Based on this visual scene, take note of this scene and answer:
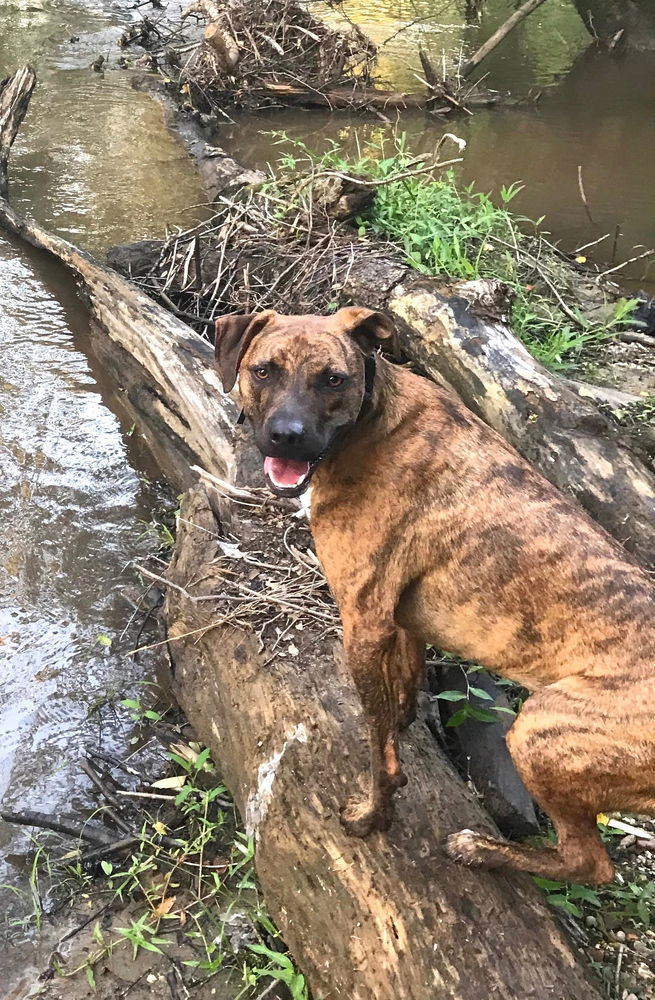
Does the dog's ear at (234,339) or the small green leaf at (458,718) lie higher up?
the dog's ear at (234,339)

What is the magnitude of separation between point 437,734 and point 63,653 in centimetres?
206

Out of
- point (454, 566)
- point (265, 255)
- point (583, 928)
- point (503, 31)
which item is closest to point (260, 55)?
point (503, 31)

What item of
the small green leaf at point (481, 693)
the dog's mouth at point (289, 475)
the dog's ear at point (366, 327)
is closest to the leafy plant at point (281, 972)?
the small green leaf at point (481, 693)

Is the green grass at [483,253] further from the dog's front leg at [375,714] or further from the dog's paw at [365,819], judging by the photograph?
the dog's paw at [365,819]

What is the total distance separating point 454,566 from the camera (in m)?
2.69

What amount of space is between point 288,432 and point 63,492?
3217mm

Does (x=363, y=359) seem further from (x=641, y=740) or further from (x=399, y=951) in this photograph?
(x=399, y=951)

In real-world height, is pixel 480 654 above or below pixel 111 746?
above

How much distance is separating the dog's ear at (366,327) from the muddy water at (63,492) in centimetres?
226

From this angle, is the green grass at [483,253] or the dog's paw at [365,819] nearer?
the dog's paw at [365,819]

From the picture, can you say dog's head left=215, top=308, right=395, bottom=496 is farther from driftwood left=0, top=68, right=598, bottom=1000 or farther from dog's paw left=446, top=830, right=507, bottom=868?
dog's paw left=446, top=830, right=507, bottom=868

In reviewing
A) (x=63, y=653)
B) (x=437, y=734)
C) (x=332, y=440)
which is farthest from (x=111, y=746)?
(x=332, y=440)

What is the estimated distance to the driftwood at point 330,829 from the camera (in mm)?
2404

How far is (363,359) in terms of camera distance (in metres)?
2.75
